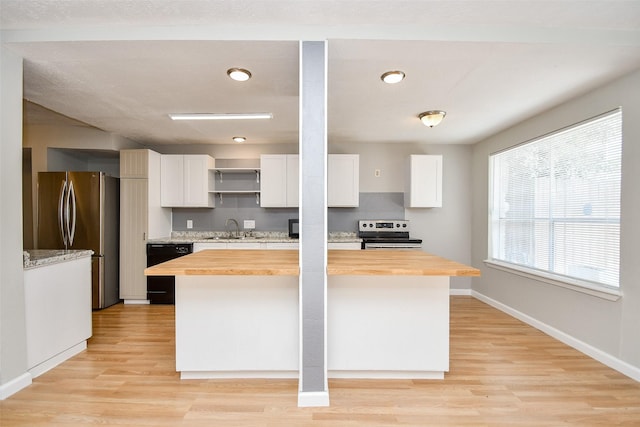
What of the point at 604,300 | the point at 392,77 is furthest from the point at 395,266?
the point at 604,300

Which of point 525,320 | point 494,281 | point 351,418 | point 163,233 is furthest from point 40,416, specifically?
point 494,281

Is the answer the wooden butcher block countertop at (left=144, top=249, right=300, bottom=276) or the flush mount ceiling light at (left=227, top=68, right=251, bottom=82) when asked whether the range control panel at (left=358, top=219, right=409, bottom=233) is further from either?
the flush mount ceiling light at (left=227, top=68, right=251, bottom=82)

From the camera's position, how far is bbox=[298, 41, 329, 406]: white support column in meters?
1.87

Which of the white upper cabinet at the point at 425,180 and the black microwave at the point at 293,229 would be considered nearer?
the white upper cabinet at the point at 425,180

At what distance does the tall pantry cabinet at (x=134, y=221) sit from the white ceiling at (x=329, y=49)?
114 cm

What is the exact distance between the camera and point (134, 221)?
4098 mm

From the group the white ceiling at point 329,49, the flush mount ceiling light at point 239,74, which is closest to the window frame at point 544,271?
the white ceiling at point 329,49

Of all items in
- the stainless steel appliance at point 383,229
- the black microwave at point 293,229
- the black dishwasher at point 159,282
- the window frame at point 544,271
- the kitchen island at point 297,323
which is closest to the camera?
the kitchen island at point 297,323

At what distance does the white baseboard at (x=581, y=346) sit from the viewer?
2264mm

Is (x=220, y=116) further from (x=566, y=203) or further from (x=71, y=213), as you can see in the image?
(x=566, y=203)

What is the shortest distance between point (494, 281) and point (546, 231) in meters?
1.06

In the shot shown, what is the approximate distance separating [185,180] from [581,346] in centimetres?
493

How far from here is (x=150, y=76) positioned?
2369 millimetres

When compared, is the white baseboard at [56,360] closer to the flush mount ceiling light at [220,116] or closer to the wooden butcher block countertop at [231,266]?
the wooden butcher block countertop at [231,266]
